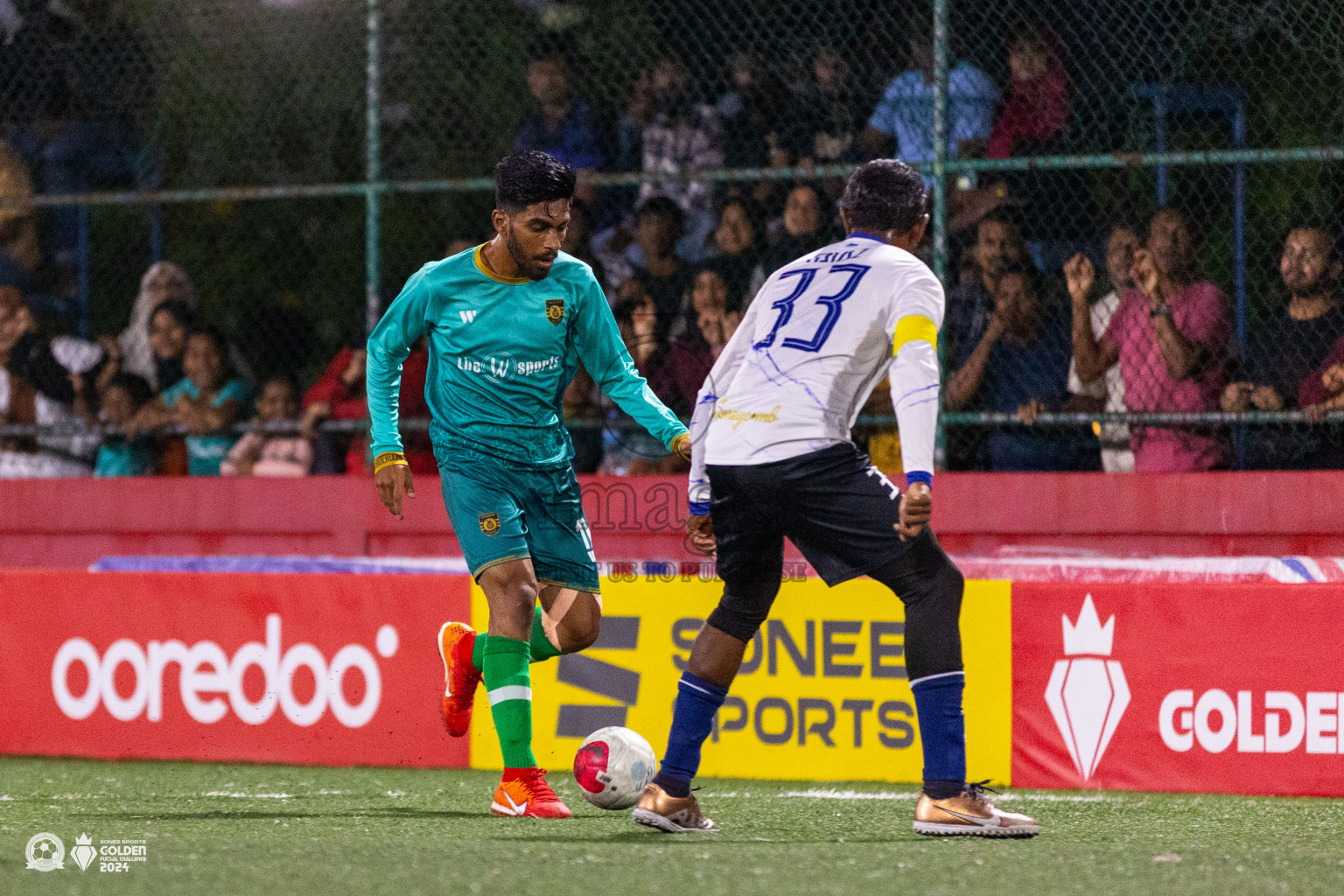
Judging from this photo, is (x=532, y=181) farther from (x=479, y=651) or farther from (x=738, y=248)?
(x=738, y=248)

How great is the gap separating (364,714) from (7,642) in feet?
5.37

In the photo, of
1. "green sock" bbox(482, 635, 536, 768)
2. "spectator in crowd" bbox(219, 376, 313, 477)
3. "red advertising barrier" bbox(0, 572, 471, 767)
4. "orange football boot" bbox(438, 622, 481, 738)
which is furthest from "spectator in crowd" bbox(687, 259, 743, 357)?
"green sock" bbox(482, 635, 536, 768)

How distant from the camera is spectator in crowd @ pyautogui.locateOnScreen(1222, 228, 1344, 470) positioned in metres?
7.49

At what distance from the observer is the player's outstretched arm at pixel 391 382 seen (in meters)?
5.62

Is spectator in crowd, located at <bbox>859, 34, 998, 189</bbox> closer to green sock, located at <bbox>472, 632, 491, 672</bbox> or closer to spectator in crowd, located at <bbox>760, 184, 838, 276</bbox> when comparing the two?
spectator in crowd, located at <bbox>760, 184, 838, 276</bbox>

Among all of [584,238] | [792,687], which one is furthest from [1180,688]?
[584,238]

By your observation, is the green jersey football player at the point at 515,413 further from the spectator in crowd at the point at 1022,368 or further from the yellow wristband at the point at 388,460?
the spectator in crowd at the point at 1022,368

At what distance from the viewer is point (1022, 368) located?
7965mm

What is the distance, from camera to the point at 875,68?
27.3 ft

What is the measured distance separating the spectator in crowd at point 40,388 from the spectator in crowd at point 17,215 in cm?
29

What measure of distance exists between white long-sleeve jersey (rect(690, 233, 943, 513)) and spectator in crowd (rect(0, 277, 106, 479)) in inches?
217

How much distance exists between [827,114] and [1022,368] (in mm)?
1518

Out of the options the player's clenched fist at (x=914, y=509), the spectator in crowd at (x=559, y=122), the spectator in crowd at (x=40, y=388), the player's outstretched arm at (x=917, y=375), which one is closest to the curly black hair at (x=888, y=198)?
the player's outstretched arm at (x=917, y=375)

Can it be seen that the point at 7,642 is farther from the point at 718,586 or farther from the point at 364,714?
the point at 718,586
